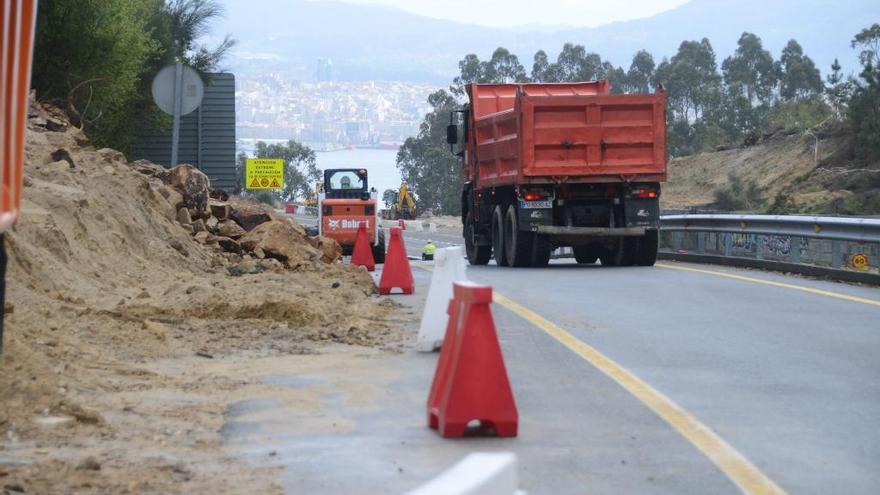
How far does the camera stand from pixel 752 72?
104m

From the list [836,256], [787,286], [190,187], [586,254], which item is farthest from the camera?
[586,254]

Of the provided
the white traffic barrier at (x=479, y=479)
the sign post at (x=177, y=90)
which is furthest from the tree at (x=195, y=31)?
the white traffic barrier at (x=479, y=479)

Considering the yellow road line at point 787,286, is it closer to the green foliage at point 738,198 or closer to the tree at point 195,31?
the tree at point 195,31

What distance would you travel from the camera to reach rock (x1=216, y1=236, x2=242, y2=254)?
2203 centimetres

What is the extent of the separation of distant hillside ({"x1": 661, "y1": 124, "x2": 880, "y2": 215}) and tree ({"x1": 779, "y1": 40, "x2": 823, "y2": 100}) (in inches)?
590

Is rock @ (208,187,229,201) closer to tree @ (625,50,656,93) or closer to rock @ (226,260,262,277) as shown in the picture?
rock @ (226,260,262,277)

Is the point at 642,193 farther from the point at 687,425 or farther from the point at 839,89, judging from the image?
the point at 839,89

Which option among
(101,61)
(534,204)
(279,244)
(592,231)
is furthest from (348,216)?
(279,244)

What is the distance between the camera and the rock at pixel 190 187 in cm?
2267

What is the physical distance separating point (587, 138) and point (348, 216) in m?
12.8

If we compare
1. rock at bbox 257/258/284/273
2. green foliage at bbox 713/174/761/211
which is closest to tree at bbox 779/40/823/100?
green foliage at bbox 713/174/761/211

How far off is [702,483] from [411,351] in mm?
5053

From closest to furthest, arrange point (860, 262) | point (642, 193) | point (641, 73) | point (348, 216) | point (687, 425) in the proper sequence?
point (687, 425), point (860, 262), point (642, 193), point (348, 216), point (641, 73)

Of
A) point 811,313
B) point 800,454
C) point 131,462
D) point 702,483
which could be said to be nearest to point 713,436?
point 800,454
